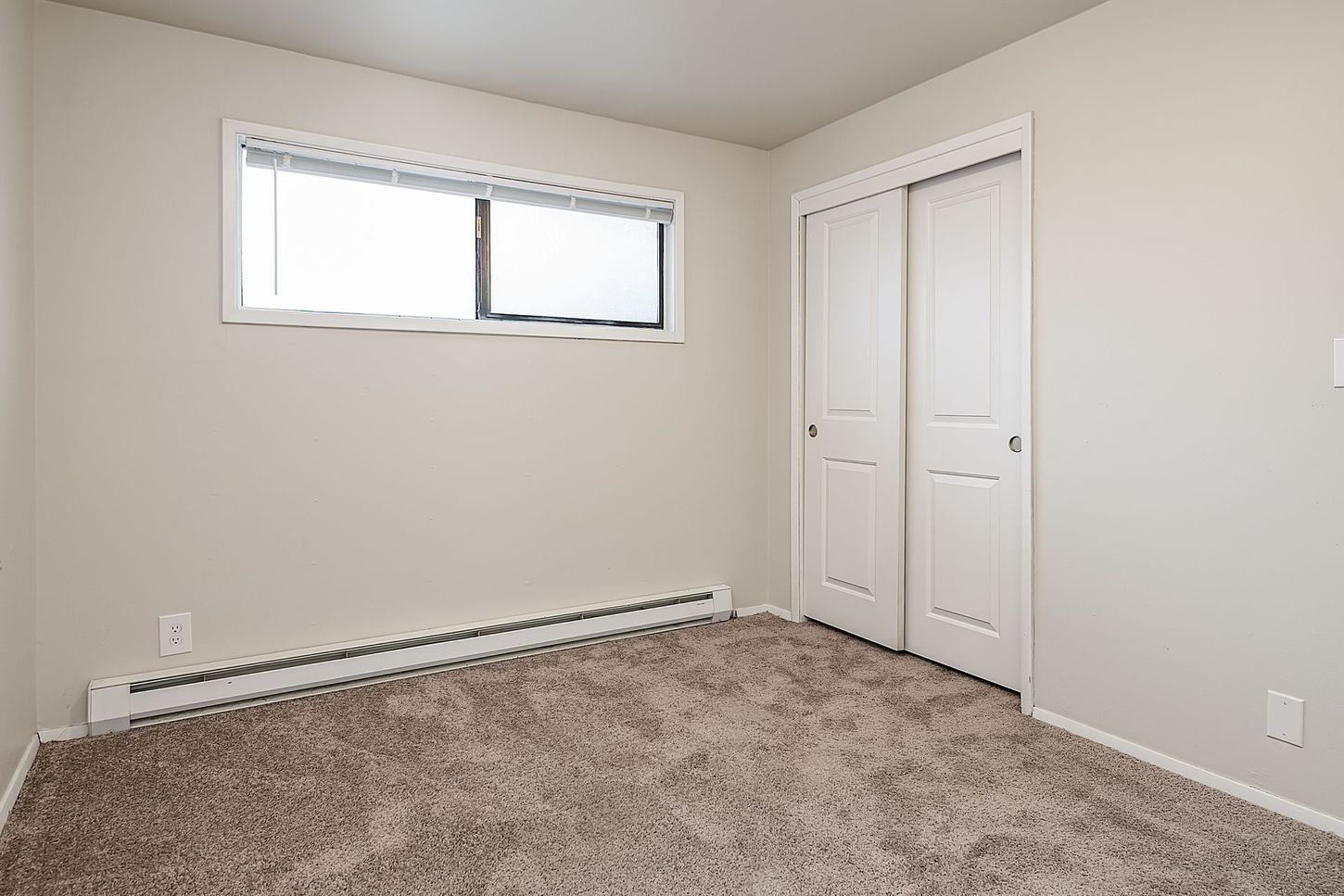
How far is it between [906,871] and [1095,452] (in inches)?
57.5

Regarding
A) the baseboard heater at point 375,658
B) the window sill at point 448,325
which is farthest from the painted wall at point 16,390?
the window sill at point 448,325

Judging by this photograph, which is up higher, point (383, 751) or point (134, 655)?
point (134, 655)

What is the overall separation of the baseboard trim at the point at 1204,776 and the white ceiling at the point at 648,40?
2.34 m

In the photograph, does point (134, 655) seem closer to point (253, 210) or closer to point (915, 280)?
point (253, 210)

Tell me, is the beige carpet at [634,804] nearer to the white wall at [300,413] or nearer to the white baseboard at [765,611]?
the white wall at [300,413]

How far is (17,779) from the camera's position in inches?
82.8

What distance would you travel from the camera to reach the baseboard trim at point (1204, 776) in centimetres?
193

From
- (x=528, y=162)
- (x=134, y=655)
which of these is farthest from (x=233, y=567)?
(x=528, y=162)

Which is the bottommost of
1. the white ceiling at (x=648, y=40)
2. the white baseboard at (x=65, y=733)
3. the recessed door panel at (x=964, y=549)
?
the white baseboard at (x=65, y=733)

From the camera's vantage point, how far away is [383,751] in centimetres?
237

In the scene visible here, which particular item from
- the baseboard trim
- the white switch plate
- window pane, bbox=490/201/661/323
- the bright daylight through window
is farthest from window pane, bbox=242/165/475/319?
the white switch plate

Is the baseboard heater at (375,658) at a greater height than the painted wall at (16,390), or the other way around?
the painted wall at (16,390)

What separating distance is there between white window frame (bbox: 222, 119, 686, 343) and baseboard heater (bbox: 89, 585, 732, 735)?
1236mm

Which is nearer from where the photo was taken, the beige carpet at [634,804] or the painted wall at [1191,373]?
the beige carpet at [634,804]
